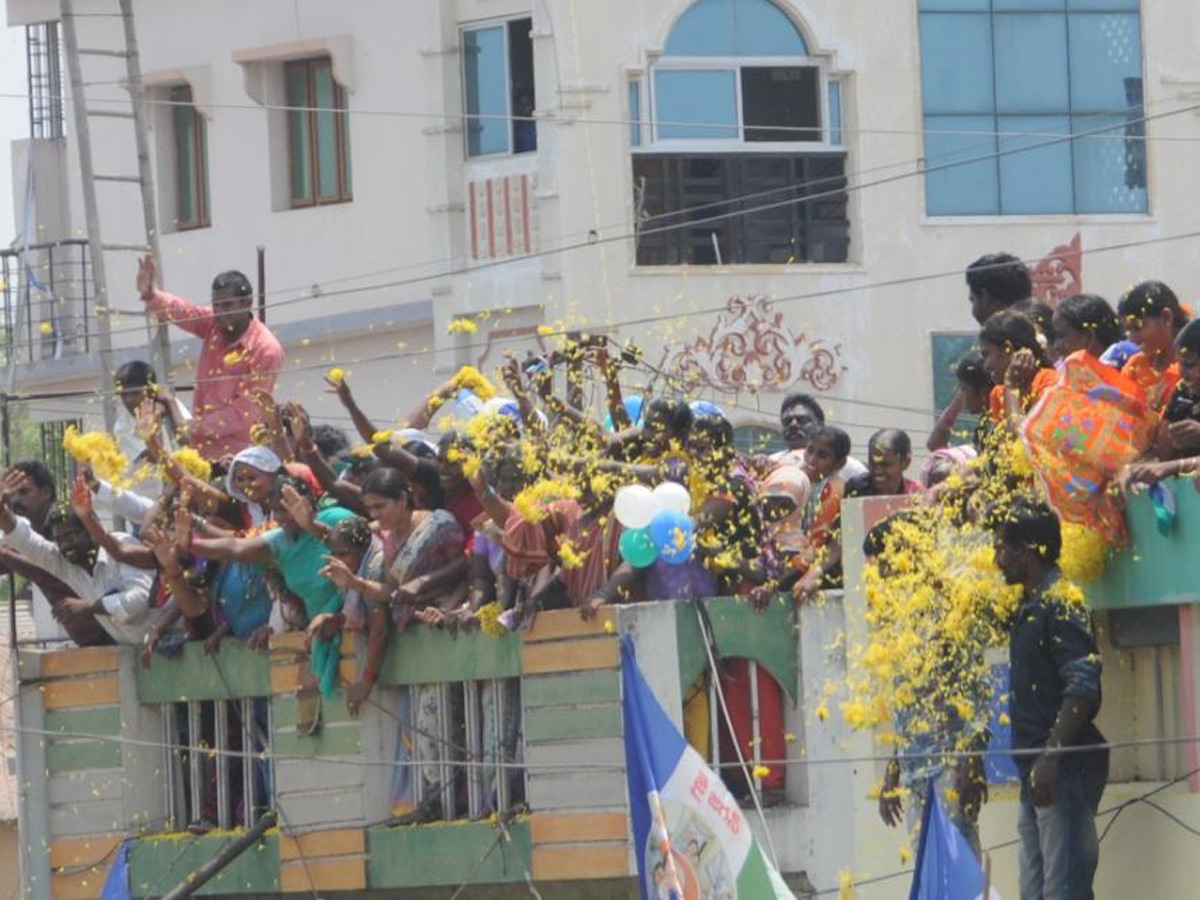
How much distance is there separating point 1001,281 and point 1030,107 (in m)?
12.9

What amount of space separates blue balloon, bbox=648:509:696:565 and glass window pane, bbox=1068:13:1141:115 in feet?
41.6

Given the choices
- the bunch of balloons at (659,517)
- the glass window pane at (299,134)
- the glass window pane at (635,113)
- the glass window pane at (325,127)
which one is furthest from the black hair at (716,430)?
the glass window pane at (299,134)

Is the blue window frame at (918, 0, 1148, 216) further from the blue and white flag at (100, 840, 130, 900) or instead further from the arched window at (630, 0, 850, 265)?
the blue and white flag at (100, 840, 130, 900)

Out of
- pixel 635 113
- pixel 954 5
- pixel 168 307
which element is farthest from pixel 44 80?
pixel 168 307

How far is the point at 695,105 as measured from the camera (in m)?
27.2

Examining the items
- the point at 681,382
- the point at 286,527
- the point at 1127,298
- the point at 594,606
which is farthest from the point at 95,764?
the point at 1127,298

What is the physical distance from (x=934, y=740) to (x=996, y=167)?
44.8ft

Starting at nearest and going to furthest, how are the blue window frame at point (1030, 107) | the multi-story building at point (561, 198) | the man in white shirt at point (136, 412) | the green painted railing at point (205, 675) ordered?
the green painted railing at point (205, 675)
the man in white shirt at point (136, 412)
the multi-story building at point (561, 198)
the blue window frame at point (1030, 107)

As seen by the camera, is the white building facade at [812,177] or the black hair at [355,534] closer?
the black hair at [355,534]

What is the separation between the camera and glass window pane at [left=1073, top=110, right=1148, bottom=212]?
27.5m

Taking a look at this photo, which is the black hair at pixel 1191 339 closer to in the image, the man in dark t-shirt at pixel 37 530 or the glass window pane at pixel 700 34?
the man in dark t-shirt at pixel 37 530

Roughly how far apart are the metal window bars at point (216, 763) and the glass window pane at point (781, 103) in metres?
9.82

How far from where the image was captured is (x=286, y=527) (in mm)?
17406

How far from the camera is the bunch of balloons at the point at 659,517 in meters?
15.5
